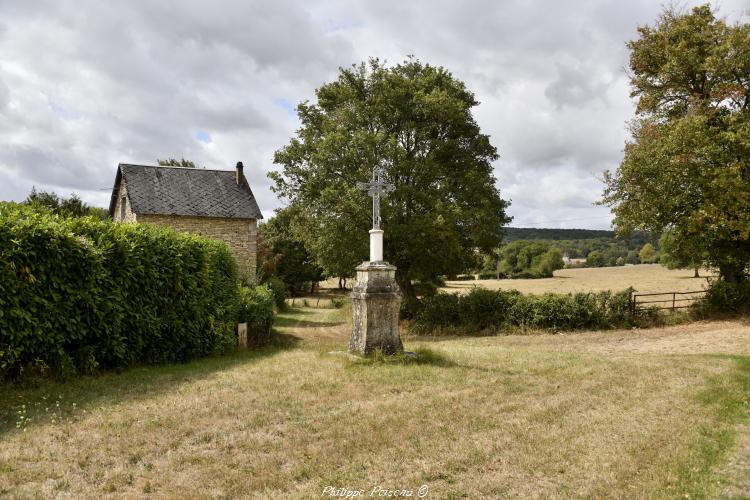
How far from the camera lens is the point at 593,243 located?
348 feet

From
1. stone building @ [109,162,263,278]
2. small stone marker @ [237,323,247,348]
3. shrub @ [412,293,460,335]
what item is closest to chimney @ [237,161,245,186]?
stone building @ [109,162,263,278]

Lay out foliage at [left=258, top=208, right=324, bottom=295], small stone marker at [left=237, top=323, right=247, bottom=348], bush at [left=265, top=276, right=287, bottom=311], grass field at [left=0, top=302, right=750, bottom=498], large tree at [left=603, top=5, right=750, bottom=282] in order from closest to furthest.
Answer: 1. grass field at [left=0, top=302, right=750, bottom=498]
2. small stone marker at [left=237, top=323, right=247, bottom=348]
3. large tree at [left=603, top=5, right=750, bottom=282]
4. bush at [left=265, top=276, right=287, bottom=311]
5. foliage at [left=258, top=208, right=324, bottom=295]

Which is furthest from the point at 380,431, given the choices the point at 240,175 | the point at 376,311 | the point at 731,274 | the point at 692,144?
the point at 240,175

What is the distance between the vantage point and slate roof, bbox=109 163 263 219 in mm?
21630

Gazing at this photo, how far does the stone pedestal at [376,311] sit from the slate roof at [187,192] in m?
14.2

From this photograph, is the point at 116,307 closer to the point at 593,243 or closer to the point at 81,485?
the point at 81,485

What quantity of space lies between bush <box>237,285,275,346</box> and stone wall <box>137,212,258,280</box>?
880cm

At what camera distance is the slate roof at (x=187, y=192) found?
21630mm

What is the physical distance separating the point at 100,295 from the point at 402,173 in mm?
13828

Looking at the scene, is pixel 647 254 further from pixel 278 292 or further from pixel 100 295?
pixel 100 295

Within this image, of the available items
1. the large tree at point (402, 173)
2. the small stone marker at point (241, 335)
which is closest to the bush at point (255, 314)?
the small stone marker at point (241, 335)

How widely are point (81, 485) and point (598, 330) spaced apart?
1677 cm

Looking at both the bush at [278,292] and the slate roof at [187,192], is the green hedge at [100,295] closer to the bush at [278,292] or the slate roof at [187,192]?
the slate roof at [187,192]

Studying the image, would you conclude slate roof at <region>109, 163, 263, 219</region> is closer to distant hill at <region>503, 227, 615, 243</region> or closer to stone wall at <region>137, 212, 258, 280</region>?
stone wall at <region>137, 212, 258, 280</region>
